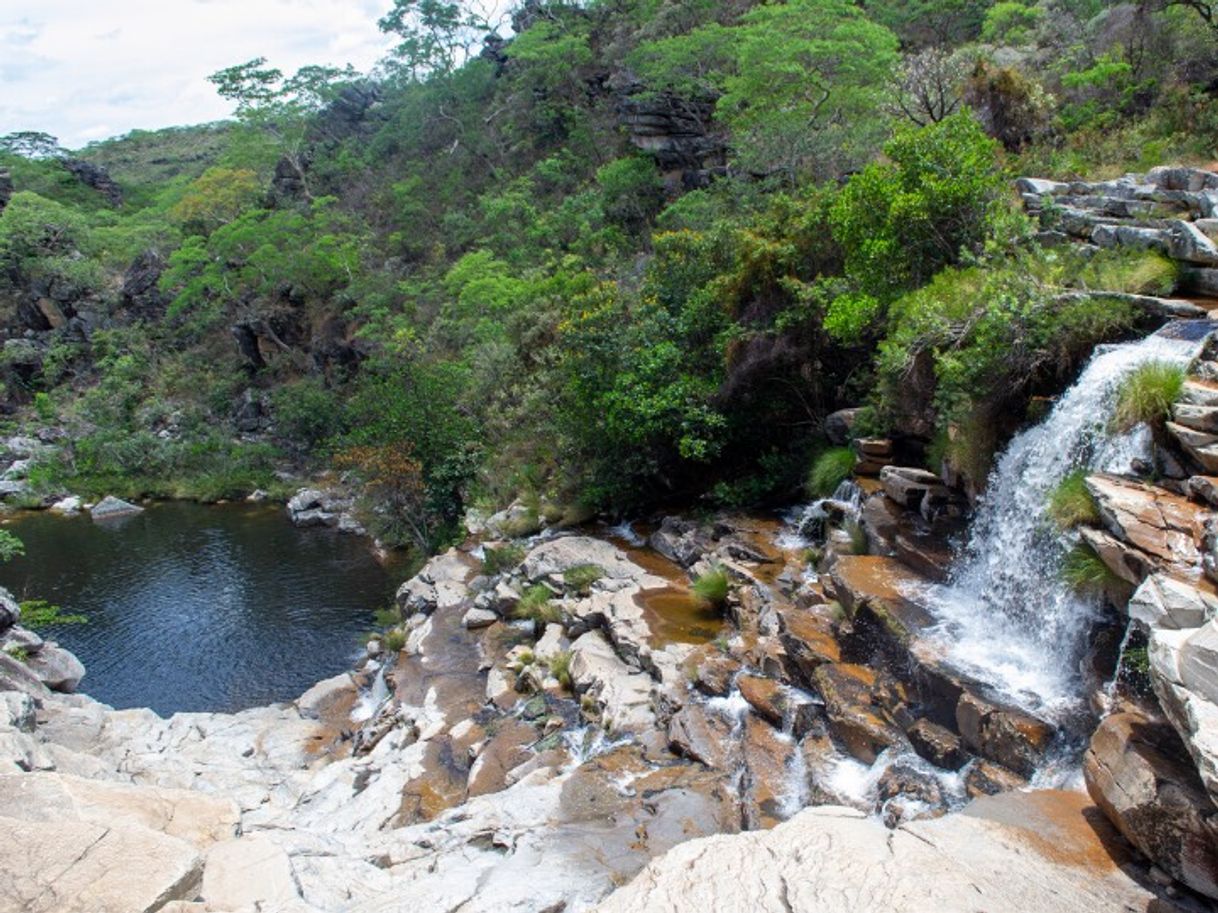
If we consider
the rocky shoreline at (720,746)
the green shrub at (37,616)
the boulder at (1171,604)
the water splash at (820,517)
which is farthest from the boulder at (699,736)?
the green shrub at (37,616)

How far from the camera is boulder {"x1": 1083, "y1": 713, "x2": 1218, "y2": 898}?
5.71 m

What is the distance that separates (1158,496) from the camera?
27.3 feet

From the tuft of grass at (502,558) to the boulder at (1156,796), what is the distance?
1322cm

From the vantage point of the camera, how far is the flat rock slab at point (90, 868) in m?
5.98

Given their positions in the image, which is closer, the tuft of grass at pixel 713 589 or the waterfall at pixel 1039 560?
the waterfall at pixel 1039 560

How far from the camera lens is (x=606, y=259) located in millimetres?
29406

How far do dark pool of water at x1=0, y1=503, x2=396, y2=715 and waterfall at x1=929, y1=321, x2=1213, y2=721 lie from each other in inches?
605

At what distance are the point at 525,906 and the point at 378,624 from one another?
15217 mm

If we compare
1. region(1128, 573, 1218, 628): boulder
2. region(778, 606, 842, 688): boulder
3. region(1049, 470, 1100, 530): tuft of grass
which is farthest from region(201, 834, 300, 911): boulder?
region(1049, 470, 1100, 530): tuft of grass

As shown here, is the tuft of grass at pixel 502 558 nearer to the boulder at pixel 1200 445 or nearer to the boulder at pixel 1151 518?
the boulder at pixel 1151 518

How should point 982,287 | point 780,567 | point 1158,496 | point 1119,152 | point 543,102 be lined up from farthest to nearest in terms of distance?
point 543,102 → point 1119,152 → point 780,567 → point 982,287 → point 1158,496

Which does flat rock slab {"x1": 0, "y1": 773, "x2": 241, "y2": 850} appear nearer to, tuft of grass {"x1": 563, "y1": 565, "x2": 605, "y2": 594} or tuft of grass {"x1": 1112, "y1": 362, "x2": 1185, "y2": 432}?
tuft of grass {"x1": 563, "y1": 565, "x2": 605, "y2": 594}

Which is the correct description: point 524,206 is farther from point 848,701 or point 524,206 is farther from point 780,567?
point 848,701

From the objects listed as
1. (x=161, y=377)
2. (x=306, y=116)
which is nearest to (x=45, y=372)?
(x=161, y=377)
